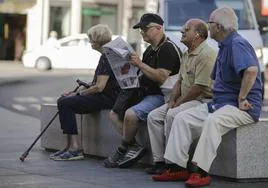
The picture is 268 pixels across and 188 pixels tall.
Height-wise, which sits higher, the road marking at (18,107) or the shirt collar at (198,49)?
the shirt collar at (198,49)

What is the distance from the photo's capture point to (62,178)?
777cm

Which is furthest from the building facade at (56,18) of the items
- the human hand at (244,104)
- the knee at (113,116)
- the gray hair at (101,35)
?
the human hand at (244,104)

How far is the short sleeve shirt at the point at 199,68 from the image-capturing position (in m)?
7.80

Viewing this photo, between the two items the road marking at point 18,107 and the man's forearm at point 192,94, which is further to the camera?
the road marking at point 18,107

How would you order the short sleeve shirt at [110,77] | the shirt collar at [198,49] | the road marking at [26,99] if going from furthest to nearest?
the road marking at [26,99]
the short sleeve shirt at [110,77]
the shirt collar at [198,49]

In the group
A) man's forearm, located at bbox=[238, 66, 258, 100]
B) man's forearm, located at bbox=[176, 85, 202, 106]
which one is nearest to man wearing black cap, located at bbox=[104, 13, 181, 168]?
man's forearm, located at bbox=[176, 85, 202, 106]

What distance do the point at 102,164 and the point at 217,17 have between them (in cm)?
A: 236

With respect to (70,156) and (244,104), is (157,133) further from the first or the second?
(70,156)

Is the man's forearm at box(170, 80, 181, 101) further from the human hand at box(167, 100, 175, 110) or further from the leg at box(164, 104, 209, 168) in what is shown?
the leg at box(164, 104, 209, 168)

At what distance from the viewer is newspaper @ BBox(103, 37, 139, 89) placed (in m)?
8.41


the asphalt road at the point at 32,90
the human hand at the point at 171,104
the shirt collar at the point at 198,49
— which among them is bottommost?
the asphalt road at the point at 32,90

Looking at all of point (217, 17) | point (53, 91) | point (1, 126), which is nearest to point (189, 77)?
point (217, 17)

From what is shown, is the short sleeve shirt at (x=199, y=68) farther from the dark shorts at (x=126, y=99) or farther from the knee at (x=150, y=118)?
the dark shorts at (x=126, y=99)

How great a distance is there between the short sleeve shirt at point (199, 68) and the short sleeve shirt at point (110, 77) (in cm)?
119
